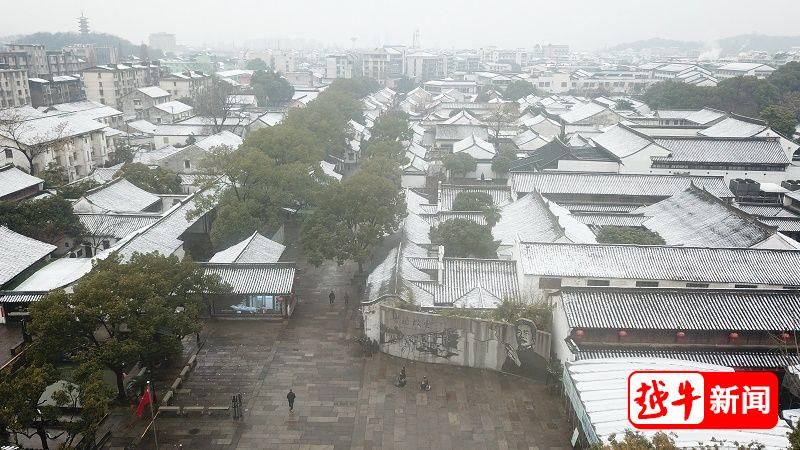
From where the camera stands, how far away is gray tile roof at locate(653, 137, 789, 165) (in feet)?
148

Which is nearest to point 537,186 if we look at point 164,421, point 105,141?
point 164,421

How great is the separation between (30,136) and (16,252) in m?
23.7

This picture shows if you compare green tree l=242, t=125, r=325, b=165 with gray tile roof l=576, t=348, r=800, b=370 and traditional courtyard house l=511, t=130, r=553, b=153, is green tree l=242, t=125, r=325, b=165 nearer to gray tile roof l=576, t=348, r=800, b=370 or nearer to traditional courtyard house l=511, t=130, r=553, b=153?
gray tile roof l=576, t=348, r=800, b=370

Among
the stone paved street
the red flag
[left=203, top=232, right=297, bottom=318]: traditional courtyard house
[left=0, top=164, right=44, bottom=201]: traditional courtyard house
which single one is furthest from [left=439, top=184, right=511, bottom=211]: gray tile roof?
[left=0, top=164, right=44, bottom=201]: traditional courtyard house

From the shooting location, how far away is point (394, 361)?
81.3 feet

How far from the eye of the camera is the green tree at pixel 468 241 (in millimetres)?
31031

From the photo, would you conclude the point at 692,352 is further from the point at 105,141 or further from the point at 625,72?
the point at 625,72

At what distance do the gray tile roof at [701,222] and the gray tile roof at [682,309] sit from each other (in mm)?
7664

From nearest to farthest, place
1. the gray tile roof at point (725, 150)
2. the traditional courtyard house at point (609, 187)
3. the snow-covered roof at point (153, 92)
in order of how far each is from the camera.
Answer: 1. the traditional courtyard house at point (609, 187)
2. the gray tile roof at point (725, 150)
3. the snow-covered roof at point (153, 92)

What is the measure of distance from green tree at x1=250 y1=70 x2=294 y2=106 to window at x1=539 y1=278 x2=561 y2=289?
76595mm

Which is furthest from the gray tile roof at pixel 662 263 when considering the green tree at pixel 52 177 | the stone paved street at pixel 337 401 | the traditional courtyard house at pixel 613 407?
the green tree at pixel 52 177

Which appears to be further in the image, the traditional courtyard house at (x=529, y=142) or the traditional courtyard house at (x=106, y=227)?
the traditional courtyard house at (x=529, y=142)

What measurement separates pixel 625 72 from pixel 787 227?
109 meters

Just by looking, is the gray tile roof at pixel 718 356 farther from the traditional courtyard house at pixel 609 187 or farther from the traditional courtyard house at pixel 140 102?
the traditional courtyard house at pixel 140 102
